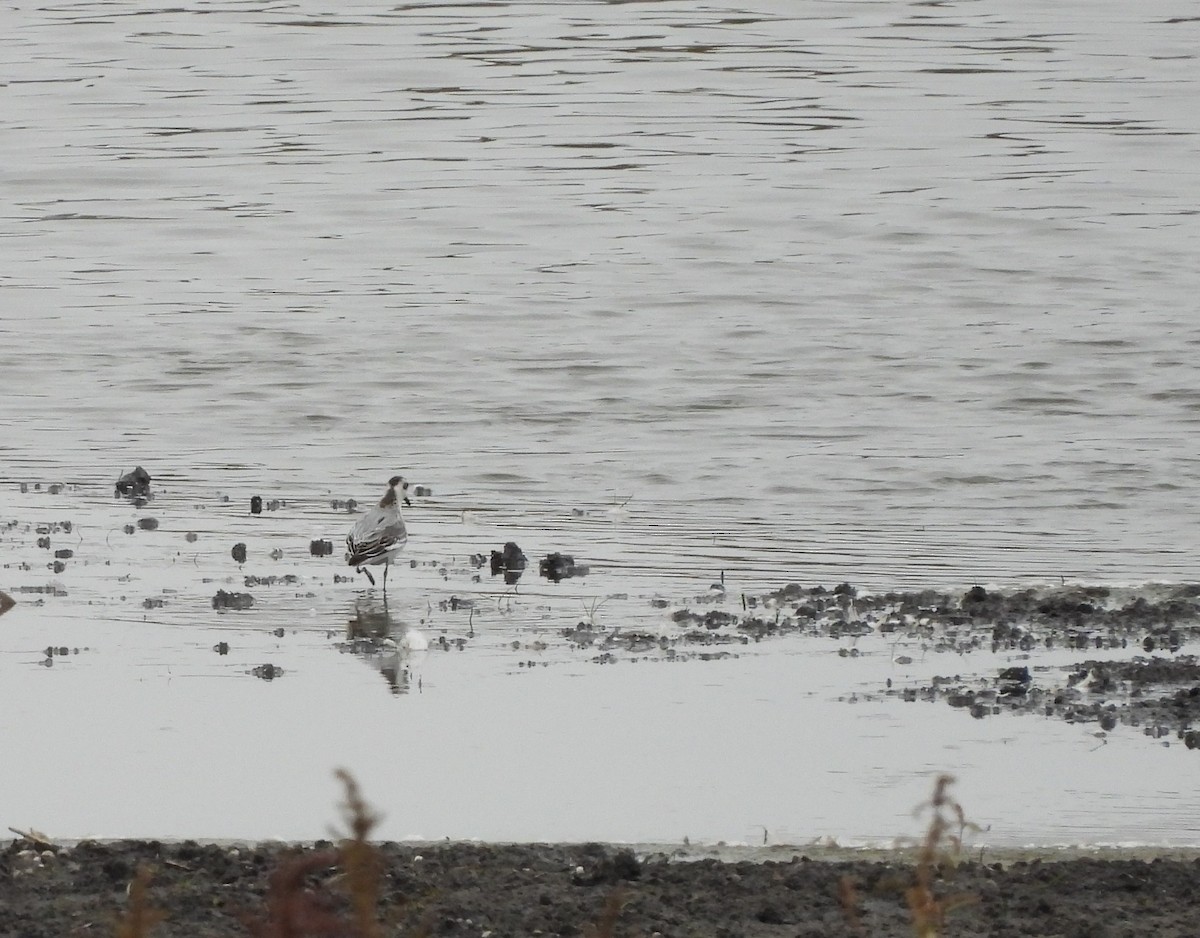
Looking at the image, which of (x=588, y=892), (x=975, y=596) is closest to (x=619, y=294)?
(x=975, y=596)

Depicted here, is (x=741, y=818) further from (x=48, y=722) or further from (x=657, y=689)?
(x=48, y=722)

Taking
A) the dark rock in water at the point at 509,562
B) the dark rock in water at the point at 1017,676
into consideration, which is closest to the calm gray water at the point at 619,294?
the dark rock in water at the point at 509,562

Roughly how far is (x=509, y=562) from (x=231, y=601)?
1645 millimetres

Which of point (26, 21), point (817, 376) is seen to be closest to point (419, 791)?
point (817, 376)

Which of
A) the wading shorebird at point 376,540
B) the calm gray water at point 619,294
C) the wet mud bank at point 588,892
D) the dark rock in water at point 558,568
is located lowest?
the wet mud bank at point 588,892

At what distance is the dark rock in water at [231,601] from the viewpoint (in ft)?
37.4

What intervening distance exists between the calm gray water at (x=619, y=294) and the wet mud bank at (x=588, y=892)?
0.74 meters

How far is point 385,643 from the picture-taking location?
1080cm

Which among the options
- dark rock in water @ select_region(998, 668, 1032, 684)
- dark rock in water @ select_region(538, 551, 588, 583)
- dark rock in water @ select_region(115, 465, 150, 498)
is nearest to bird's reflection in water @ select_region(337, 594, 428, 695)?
dark rock in water @ select_region(538, 551, 588, 583)

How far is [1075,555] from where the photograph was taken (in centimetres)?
1331

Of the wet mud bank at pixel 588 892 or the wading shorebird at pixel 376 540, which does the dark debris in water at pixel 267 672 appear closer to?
the wading shorebird at pixel 376 540

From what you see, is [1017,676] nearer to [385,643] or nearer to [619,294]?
[385,643]

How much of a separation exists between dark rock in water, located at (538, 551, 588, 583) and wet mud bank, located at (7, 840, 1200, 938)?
15.6 feet

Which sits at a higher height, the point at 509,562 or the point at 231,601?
the point at 509,562
